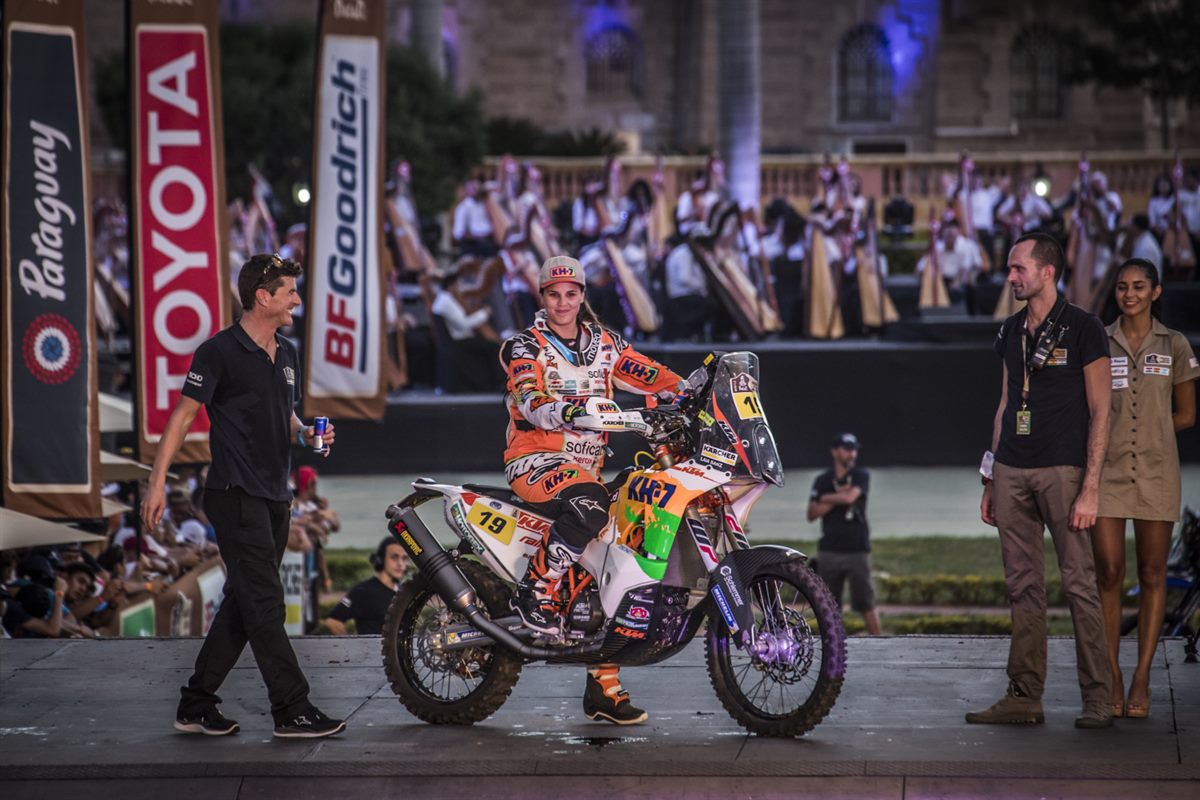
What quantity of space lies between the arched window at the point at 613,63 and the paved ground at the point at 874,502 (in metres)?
32.1

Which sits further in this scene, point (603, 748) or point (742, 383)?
point (742, 383)

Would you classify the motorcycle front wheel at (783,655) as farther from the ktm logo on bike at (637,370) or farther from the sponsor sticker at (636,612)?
the ktm logo on bike at (637,370)

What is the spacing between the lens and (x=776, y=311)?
24594mm

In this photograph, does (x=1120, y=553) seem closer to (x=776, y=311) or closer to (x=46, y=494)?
(x=46, y=494)

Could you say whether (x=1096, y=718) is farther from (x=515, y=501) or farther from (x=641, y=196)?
(x=641, y=196)

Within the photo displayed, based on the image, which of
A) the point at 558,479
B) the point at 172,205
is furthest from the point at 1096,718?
the point at 172,205

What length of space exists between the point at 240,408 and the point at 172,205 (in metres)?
4.31

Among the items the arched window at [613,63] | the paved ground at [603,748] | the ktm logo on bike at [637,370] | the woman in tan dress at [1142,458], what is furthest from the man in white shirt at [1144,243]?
the arched window at [613,63]

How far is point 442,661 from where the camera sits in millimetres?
6797

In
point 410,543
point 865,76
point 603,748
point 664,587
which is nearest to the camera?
point 603,748

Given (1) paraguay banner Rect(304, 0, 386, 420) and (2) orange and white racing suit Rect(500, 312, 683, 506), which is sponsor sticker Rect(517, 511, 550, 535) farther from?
(1) paraguay banner Rect(304, 0, 386, 420)

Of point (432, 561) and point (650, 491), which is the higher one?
point (650, 491)

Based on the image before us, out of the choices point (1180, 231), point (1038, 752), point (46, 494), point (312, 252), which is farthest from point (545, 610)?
point (1180, 231)

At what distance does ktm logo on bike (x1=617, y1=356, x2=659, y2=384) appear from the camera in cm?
664
